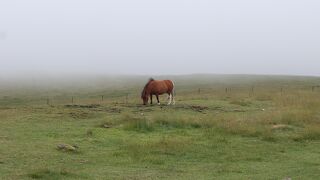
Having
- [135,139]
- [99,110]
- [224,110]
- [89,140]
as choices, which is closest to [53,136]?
[89,140]

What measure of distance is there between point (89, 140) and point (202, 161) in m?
4.91

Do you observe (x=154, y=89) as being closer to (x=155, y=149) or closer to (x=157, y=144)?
(x=157, y=144)

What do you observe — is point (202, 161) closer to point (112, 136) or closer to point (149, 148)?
point (149, 148)

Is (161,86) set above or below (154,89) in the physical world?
above

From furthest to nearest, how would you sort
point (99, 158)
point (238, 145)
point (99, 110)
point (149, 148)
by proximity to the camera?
point (99, 110) → point (238, 145) → point (149, 148) → point (99, 158)

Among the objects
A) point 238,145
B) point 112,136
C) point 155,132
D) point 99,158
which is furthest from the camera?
point 155,132

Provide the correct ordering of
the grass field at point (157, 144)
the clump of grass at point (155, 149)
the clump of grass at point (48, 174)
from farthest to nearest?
the clump of grass at point (155, 149) → the grass field at point (157, 144) → the clump of grass at point (48, 174)

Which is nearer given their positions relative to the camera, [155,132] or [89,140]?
[89,140]

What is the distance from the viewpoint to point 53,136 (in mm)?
20422

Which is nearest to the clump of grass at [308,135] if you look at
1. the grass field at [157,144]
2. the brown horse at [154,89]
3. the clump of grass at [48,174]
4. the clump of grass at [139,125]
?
the grass field at [157,144]

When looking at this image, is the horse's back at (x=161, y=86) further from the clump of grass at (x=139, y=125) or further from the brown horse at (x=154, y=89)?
the clump of grass at (x=139, y=125)

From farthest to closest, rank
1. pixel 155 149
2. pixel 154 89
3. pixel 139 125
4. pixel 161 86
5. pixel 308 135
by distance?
pixel 161 86, pixel 154 89, pixel 139 125, pixel 308 135, pixel 155 149

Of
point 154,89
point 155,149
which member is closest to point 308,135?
point 155,149

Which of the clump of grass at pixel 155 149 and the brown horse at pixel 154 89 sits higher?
the brown horse at pixel 154 89
